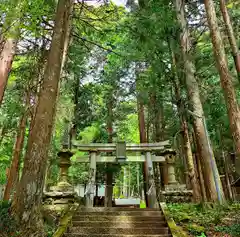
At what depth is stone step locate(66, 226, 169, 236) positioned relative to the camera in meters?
5.53

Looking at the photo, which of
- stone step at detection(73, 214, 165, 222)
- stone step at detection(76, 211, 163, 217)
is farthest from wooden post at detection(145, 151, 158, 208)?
stone step at detection(73, 214, 165, 222)

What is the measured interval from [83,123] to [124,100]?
3.42 metres

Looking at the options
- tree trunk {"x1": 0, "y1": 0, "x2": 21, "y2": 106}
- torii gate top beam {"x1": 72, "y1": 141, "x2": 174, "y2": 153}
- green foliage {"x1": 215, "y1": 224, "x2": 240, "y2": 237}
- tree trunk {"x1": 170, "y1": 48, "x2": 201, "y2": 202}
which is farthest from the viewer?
torii gate top beam {"x1": 72, "y1": 141, "x2": 174, "y2": 153}

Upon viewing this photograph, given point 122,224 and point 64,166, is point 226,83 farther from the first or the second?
point 64,166

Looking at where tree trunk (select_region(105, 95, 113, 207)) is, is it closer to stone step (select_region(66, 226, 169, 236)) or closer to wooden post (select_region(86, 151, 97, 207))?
wooden post (select_region(86, 151, 97, 207))

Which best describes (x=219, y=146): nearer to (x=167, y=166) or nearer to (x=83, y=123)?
(x=167, y=166)

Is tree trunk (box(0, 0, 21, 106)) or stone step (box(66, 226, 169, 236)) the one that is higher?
tree trunk (box(0, 0, 21, 106))

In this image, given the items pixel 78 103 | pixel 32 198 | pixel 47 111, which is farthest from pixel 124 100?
pixel 32 198

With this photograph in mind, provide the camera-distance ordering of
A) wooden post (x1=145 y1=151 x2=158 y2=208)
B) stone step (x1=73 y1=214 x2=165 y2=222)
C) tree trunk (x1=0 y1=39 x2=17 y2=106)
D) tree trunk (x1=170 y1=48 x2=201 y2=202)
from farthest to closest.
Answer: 1. wooden post (x1=145 y1=151 x2=158 y2=208)
2. tree trunk (x1=170 y1=48 x2=201 y2=202)
3. tree trunk (x1=0 y1=39 x2=17 y2=106)
4. stone step (x1=73 y1=214 x2=165 y2=222)

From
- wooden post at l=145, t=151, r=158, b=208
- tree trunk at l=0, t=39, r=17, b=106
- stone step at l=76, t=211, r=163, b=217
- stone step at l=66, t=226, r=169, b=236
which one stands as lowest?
stone step at l=66, t=226, r=169, b=236

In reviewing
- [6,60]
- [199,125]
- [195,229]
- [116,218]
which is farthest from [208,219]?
[6,60]

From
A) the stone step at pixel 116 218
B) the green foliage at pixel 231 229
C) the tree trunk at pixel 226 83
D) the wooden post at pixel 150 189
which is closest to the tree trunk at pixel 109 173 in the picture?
the wooden post at pixel 150 189

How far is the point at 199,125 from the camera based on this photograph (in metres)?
7.76

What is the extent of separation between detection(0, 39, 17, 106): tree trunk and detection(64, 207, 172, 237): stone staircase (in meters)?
4.42
